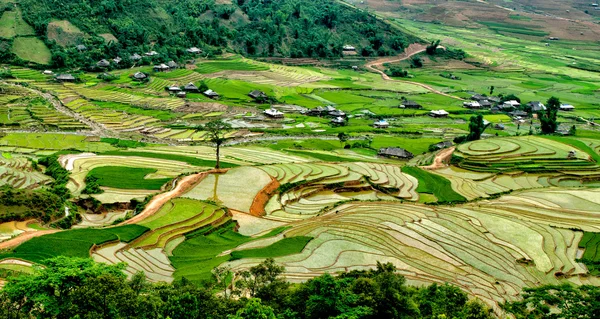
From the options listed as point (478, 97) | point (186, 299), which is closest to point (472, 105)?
point (478, 97)

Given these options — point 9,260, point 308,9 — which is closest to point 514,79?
point 308,9

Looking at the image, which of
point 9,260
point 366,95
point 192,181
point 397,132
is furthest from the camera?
point 366,95

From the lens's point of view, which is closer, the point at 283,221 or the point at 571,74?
the point at 283,221

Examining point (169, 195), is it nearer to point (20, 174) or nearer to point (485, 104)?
point (20, 174)

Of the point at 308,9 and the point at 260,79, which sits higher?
the point at 308,9

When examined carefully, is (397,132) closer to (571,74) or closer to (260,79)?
(260,79)
